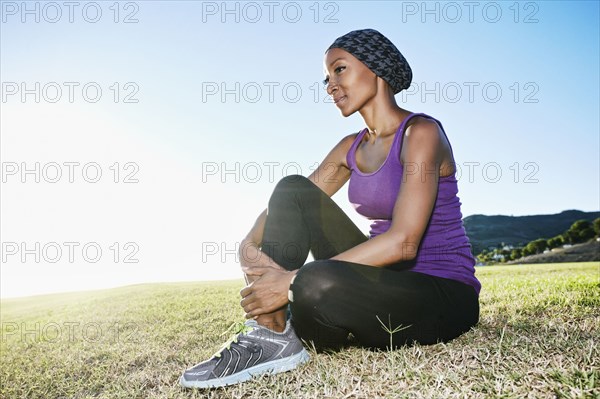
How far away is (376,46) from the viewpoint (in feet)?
11.6

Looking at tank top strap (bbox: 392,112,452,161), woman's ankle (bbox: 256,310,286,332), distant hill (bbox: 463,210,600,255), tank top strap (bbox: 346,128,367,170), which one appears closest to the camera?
woman's ankle (bbox: 256,310,286,332)

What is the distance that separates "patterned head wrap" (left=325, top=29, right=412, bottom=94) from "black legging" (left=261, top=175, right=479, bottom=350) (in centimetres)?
109

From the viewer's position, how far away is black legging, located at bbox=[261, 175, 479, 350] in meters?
2.71

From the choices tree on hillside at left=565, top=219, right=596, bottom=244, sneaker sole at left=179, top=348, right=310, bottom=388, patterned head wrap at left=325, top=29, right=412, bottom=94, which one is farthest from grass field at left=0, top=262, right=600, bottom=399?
tree on hillside at left=565, top=219, right=596, bottom=244

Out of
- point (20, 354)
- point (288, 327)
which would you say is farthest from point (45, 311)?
point (288, 327)

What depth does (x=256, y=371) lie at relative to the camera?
2.98 metres

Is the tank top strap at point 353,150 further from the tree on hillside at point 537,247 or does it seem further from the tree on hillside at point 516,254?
the tree on hillside at point 537,247

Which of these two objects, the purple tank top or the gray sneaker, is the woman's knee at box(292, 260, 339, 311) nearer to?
the gray sneaker

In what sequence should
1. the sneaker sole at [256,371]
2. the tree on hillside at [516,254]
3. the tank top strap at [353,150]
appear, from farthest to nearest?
1. the tree on hillside at [516,254]
2. the tank top strap at [353,150]
3. the sneaker sole at [256,371]

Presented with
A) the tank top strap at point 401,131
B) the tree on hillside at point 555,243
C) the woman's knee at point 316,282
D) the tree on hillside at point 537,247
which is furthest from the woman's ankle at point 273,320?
the tree on hillside at point 555,243

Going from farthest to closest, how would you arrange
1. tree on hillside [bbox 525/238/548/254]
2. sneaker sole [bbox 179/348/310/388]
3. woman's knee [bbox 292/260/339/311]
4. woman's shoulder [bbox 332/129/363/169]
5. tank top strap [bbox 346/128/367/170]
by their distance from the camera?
tree on hillside [bbox 525/238/548/254]
woman's shoulder [bbox 332/129/363/169]
tank top strap [bbox 346/128/367/170]
sneaker sole [bbox 179/348/310/388]
woman's knee [bbox 292/260/339/311]

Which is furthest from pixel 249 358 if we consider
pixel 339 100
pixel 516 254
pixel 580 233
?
pixel 580 233

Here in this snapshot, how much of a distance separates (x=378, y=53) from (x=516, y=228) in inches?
6246

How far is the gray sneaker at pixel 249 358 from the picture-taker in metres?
2.92
